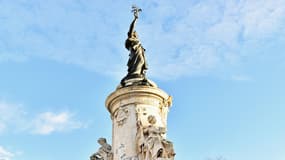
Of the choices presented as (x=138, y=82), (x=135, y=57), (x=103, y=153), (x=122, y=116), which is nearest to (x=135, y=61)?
(x=135, y=57)

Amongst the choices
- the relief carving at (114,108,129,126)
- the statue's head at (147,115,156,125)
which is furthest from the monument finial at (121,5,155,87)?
the statue's head at (147,115,156,125)

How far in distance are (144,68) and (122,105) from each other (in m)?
1.50

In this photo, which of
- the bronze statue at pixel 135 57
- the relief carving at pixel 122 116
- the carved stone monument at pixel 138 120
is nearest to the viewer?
the carved stone monument at pixel 138 120

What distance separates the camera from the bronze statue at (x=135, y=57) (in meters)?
14.6

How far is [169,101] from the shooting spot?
47.5 ft

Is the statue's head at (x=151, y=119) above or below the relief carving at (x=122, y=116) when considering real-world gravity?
below

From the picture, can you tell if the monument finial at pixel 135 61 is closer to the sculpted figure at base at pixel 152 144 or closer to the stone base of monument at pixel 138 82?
the stone base of monument at pixel 138 82

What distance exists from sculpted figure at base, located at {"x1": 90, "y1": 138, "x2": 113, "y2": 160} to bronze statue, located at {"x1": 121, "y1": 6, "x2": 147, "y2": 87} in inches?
65.8

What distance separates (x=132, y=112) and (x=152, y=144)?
48.9 inches

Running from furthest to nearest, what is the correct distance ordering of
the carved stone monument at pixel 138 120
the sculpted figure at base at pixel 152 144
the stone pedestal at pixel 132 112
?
the stone pedestal at pixel 132 112
the carved stone monument at pixel 138 120
the sculpted figure at base at pixel 152 144

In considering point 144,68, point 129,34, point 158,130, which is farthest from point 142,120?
point 129,34

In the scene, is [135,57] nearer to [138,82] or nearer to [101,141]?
[138,82]

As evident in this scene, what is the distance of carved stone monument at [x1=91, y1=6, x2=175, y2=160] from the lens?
42.7 feet

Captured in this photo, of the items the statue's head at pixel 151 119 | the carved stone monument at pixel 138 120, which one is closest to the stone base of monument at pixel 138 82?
the carved stone monument at pixel 138 120
